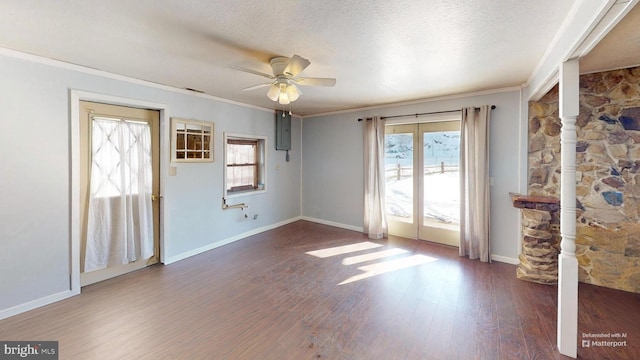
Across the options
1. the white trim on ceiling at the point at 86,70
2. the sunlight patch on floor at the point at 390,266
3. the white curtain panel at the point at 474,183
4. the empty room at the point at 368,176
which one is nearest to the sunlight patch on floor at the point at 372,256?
the empty room at the point at 368,176

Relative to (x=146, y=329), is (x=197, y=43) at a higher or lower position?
higher

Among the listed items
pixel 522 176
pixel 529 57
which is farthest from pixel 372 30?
pixel 522 176

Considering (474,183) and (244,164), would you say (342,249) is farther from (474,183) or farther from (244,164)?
(244,164)

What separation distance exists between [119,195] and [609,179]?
5.81 metres

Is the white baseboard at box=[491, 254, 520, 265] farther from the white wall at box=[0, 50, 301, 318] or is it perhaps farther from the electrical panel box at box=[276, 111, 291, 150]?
the white wall at box=[0, 50, 301, 318]

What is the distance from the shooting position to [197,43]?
2.28 m

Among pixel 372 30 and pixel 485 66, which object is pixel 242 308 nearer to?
pixel 372 30

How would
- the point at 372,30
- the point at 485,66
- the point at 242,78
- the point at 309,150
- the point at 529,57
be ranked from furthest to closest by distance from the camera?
the point at 309,150, the point at 242,78, the point at 485,66, the point at 529,57, the point at 372,30

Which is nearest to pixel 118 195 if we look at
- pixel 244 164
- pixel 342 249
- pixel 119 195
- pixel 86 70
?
pixel 119 195

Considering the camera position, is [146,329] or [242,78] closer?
[146,329]

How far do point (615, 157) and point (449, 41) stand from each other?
2520 millimetres

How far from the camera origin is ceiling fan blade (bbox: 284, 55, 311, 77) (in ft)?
7.09

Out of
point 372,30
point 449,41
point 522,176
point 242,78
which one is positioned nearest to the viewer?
point 372,30

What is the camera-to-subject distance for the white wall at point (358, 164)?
372 centimetres
